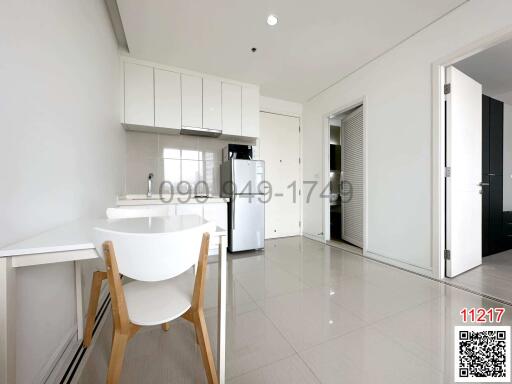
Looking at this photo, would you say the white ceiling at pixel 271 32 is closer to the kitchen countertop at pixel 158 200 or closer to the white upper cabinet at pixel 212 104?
the white upper cabinet at pixel 212 104

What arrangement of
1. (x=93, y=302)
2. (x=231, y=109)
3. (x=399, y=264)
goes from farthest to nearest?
1. (x=231, y=109)
2. (x=399, y=264)
3. (x=93, y=302)

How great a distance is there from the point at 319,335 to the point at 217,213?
79.0 inches

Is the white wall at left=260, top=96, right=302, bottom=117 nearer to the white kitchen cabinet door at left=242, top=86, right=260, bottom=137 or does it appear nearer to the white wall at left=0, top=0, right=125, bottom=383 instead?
the white kitchen cabinet door at left=242, top=86, right=260, bottom=137

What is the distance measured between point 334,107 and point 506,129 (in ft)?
11.3

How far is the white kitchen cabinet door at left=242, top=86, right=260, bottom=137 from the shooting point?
3369 mm

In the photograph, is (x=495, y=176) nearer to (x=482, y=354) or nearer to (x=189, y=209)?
(x=482, y=354)

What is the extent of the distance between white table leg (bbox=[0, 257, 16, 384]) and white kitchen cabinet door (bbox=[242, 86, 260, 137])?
301 centimetres

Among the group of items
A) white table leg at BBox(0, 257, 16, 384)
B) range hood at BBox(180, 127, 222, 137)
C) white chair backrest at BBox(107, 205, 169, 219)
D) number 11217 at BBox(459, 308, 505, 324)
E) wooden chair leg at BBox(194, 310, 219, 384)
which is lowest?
number 11217 at BBox(459, 308, 505, 324)

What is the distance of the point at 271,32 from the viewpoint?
2.30m

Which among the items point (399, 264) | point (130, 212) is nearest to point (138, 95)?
point (130, 212)

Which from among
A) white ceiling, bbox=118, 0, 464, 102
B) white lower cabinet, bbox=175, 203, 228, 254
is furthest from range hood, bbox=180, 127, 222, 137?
white lower cabinet, bbox=175, 203, 228, 254

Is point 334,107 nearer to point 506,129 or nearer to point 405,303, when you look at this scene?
point 405,303

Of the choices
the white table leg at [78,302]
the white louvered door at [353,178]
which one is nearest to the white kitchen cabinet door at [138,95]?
the white table leg at [78,302]

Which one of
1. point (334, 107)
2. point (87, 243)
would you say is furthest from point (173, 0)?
point (334, 107)
